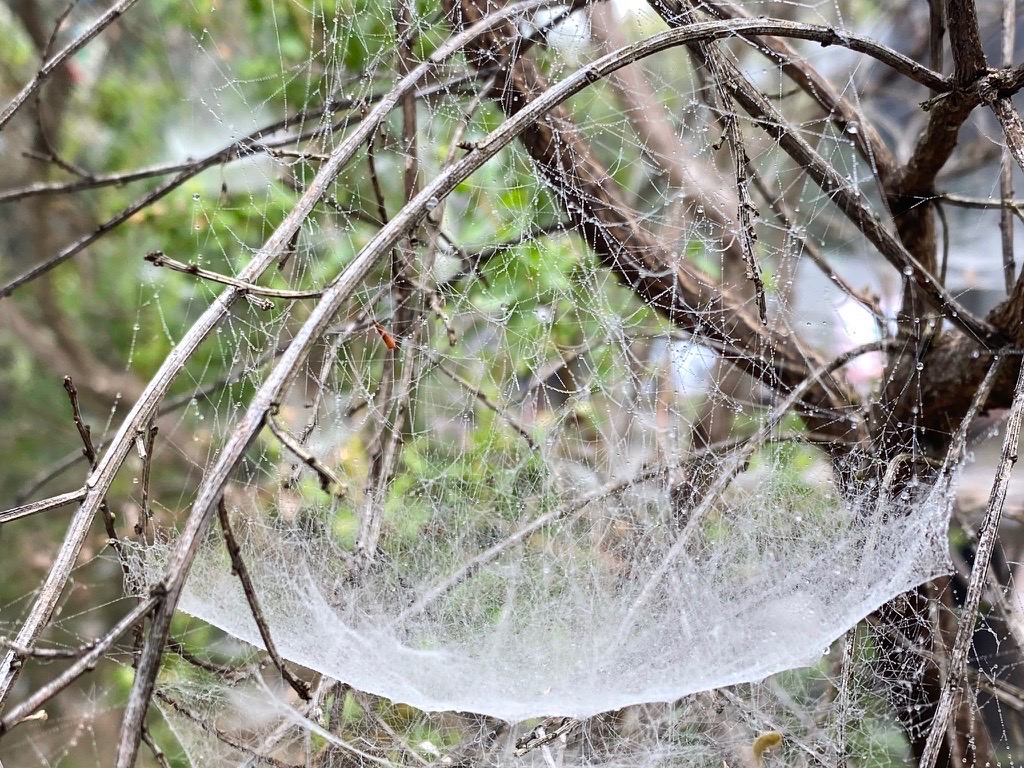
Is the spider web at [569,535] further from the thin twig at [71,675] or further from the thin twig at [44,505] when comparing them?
the thin twig at [71,675]

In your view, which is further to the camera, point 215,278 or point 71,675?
point 215,278

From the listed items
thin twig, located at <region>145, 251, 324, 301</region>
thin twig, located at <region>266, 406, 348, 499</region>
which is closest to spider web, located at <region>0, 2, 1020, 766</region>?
thin twig, located at <region>145, 251, 324, 301</region>

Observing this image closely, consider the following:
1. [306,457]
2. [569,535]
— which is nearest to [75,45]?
[306,457]

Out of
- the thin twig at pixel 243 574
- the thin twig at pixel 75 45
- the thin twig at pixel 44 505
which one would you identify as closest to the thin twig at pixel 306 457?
the thin twig at pixel 243 574

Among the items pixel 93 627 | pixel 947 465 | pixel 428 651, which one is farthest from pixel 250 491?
pixel 93 627

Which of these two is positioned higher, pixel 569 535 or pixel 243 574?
pixel 569 535

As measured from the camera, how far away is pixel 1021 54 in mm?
2266

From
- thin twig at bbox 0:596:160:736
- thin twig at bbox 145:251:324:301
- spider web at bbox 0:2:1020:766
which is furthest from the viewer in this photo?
spider web at bbox 0:2:1020:766

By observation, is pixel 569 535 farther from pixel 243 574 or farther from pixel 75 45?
pixel 75 45

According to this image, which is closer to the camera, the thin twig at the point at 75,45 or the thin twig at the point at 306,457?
the thin twig at the point at 306,457

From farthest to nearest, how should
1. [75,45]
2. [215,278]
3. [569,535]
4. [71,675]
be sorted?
[569,535] → [75,45] → [215,278] → [71,675]

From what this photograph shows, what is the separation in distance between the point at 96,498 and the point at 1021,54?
8.45 feet

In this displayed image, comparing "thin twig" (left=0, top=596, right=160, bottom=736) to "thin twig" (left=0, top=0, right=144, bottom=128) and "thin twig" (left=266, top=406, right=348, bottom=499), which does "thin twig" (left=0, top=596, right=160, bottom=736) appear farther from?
"thin twig" (left=0, top=0, right=144, bottom=128)

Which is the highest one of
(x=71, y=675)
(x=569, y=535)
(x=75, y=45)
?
(x=75, y=45)
